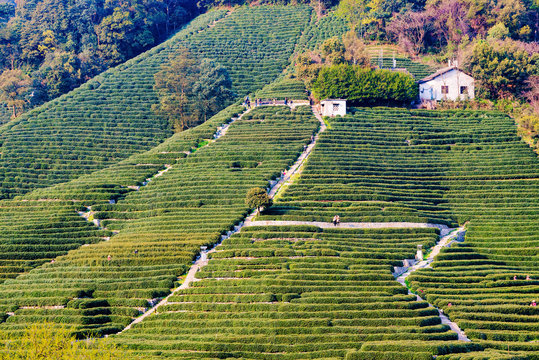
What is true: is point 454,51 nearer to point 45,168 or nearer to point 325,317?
point 45,168

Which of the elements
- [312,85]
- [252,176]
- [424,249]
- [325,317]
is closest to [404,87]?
[312,85]

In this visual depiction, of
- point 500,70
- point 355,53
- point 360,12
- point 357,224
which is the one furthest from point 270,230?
point 360,12

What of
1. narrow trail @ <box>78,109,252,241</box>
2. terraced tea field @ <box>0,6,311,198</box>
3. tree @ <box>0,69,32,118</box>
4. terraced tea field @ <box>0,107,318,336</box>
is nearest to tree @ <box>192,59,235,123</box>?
terraced tea field @ <box>0,6,311,198</box>

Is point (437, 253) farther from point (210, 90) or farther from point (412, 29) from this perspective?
point (412, 29)

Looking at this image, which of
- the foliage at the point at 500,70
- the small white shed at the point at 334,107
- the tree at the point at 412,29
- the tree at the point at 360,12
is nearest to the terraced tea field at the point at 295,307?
the small white shed at the point at 334,107

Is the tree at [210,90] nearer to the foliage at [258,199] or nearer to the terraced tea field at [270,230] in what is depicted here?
the terraced tea field at [270,230]

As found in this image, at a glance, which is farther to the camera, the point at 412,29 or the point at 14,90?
the point at 412,29
